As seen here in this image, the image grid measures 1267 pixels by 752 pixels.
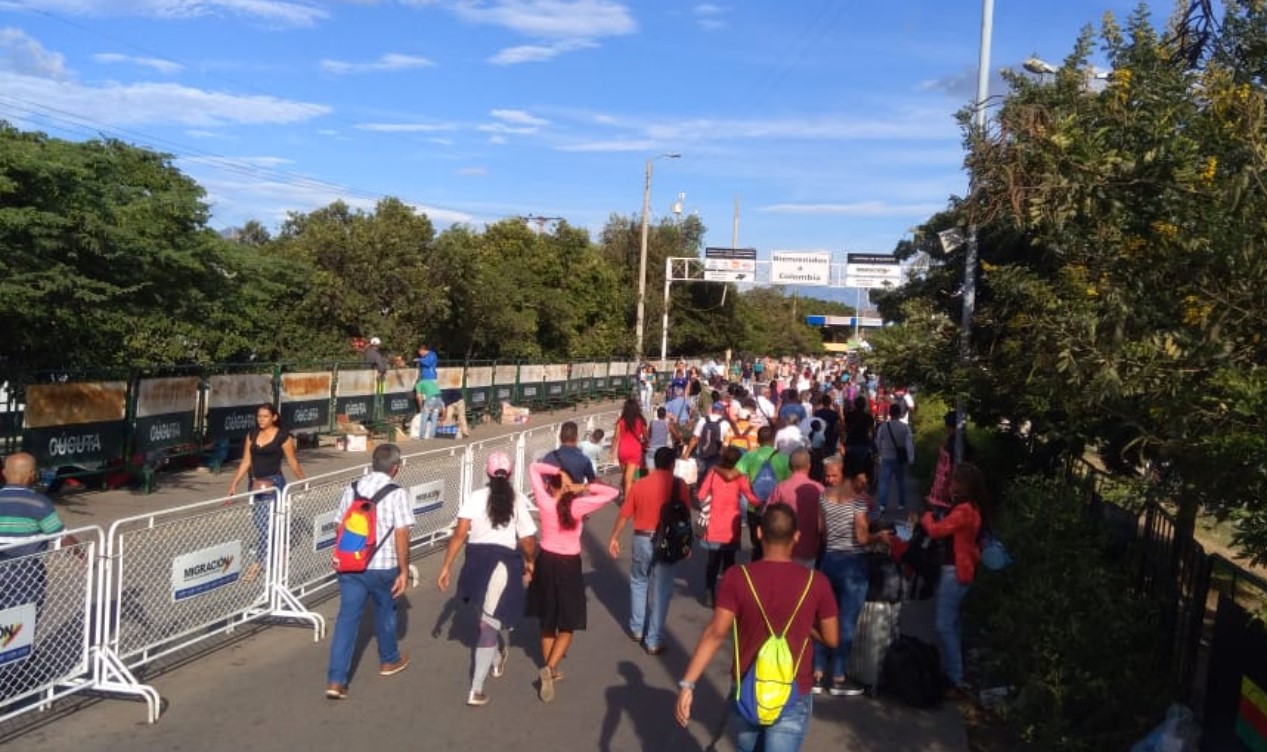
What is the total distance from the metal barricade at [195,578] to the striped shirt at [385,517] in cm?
126

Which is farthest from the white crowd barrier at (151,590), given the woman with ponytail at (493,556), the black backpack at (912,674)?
the black backpack at (912,674)

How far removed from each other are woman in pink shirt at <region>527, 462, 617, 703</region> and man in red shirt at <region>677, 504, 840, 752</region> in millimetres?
2800

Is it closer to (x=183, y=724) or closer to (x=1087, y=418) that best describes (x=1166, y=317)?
(x=1087, y=418)

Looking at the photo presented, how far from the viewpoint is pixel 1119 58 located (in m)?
6.87

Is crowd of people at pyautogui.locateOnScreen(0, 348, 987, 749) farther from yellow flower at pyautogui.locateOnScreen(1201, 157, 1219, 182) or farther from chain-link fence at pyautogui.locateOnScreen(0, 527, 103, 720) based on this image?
yellow flower at pyautogui.locateOnScreen(1201, 157, 1219, 182)

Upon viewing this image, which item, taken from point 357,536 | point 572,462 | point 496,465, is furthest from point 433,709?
point 572,462

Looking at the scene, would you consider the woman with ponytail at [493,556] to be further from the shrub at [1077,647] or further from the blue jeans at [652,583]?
the shrub at [1077,647]

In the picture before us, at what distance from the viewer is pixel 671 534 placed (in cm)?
872

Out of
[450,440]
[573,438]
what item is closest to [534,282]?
[450,440]

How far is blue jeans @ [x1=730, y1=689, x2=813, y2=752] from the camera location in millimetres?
4656

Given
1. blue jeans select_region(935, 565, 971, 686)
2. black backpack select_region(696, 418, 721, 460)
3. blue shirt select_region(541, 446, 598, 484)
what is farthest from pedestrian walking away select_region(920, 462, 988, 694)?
black backpack select_region(696, 418, 721, 460)

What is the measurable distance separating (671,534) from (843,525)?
140 cm

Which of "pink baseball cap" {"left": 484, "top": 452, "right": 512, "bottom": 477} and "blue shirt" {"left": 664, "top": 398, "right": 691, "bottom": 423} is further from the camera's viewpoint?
"blue shirt" {"left": 664, "top": 398, "right": 691, "bottom": 423}

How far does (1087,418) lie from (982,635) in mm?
2676
